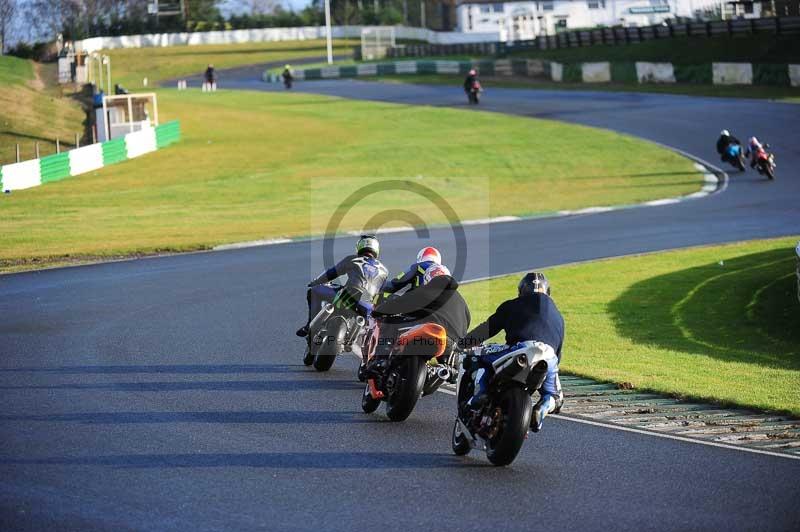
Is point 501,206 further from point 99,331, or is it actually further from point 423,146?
point 99,331

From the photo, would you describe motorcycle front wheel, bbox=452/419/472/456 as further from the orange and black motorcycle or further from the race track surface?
the orange and black motorcycle

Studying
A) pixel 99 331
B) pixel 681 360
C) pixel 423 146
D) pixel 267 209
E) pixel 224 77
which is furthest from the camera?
pixel 224 77

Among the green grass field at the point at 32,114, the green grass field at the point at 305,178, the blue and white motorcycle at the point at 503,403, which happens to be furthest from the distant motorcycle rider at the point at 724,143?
the blue and white motorcycle at the point at 503,403

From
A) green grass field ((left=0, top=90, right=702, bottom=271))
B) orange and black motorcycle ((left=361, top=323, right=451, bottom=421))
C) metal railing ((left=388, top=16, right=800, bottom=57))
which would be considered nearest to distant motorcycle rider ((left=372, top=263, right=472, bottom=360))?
orange and black motorcycle ((left=361, top=323, right=451, bottom=421))

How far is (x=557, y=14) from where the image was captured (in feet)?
378

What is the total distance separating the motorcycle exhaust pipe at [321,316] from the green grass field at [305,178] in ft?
37.5

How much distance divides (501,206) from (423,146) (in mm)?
13286

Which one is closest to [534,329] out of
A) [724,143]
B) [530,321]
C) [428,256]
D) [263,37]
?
[530,321]

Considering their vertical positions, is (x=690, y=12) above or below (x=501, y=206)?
above

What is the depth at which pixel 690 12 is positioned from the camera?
10306 cm

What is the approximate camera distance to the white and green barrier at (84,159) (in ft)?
116

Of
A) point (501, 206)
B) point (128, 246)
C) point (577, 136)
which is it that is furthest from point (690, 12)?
point (128, 246)

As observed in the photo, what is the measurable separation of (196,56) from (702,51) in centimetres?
5912

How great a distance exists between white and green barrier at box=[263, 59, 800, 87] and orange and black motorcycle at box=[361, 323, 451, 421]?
4901 centimetres
